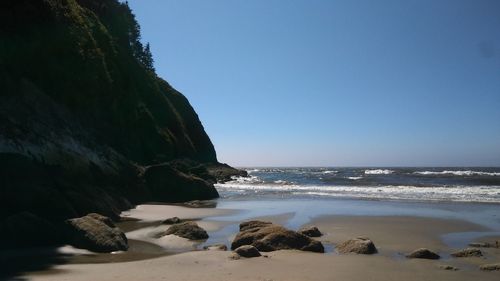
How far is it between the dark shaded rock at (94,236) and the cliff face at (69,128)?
1.77 metres

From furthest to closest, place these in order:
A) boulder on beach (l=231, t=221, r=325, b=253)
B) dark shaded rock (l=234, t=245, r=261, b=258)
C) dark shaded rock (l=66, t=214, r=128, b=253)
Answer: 1. boulder on beach (l=231, t=221, r=325, b=253)
2. dark shaded rock (l=66, t=214, r=128, b=253)
3. dark shaded rock (l=234, t=245, r=261, b=258)

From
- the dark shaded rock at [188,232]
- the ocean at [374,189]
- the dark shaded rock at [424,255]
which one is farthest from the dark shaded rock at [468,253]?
the ocean at [374,189]

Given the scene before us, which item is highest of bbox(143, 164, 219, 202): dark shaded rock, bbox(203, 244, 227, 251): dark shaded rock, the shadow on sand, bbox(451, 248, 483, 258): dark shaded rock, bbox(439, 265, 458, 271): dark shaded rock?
bbox(143, 164, 219, 202): dark shaded rock

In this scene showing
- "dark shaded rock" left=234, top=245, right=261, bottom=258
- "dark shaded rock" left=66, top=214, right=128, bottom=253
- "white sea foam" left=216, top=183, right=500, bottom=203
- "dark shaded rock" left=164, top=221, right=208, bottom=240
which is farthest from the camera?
"white sea foam" left=216, top=183, right=500, bottom=203

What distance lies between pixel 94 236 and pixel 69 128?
36.8 feet

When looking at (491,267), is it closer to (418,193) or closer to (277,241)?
(277,241)

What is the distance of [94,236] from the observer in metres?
10.9

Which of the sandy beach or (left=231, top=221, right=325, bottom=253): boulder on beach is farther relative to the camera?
(left=231, top=221, right=325, bottom=253): boulder on beach

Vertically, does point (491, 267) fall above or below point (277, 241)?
below

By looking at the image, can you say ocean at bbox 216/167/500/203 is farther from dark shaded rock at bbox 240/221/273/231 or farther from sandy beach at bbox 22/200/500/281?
dark shaded rock at bbox 240/221/273/231

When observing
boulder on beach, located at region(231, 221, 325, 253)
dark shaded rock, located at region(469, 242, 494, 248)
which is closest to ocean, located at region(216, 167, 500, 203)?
dark shaded rock, located at region(469, 242, 494, 248)

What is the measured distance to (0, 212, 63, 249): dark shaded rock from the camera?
427 inches

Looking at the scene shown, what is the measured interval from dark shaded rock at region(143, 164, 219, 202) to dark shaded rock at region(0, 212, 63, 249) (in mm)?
13733

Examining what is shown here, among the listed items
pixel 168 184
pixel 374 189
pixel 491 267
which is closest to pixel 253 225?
pixel 491 267
